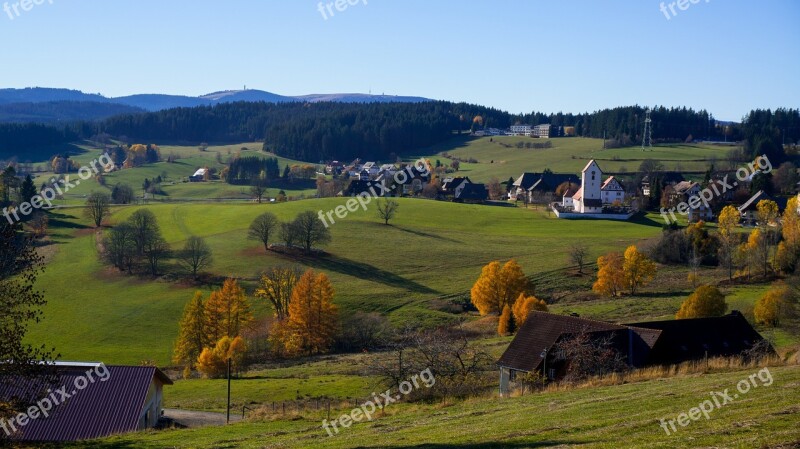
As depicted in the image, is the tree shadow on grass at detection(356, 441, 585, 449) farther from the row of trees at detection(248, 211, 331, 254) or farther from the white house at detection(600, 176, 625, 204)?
the white house at detection(600, 176, 625, 204)

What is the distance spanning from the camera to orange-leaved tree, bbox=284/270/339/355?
53.7m

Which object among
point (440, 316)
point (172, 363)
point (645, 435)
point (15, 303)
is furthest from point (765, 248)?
point (15, 303)

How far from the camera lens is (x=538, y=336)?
2983cm

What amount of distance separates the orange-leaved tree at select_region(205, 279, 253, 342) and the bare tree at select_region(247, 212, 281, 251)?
19.1 m

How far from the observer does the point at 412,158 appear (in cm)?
17925

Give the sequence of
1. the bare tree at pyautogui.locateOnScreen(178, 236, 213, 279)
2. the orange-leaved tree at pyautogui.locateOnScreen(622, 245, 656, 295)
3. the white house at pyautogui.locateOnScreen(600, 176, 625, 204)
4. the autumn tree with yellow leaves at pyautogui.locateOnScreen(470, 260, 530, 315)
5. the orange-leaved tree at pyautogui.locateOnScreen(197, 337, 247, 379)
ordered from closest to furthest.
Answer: the orange-leaved tree at pyautogui.locateOnScreen(197, 337, 247, 379), the autumn tree with yellow leaves at pyautogui.locateOnScreen(470, 260, 530, 315), the orange-leaved tree at pyautogui.locateOnScreen(622, 245, 656, 295), the bare tree at pyautogui.locateOnScreen(178, 236, 213, 279), the white house at pyautogui.locateOnScreen(600, 176, 625, 204)

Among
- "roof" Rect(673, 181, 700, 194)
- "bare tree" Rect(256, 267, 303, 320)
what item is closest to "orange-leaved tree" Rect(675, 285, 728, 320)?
"bare tree" Rect(256, 267, 303, 320)

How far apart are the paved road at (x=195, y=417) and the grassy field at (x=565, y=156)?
108 metres

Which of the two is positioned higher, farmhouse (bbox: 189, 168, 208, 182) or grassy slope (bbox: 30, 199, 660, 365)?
farmhouse (bbox: 189, 168, 208, 182)

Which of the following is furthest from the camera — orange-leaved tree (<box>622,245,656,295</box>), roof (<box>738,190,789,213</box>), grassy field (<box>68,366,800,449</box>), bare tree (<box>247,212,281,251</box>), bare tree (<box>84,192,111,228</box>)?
roof (<box>738,190,789,213</box>)

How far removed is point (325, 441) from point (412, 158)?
163m

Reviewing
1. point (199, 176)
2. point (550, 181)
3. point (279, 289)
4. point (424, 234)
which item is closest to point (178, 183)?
point (199, 176)

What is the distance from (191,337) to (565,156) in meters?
117

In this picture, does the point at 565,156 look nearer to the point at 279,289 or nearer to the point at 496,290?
the point at 496,290
